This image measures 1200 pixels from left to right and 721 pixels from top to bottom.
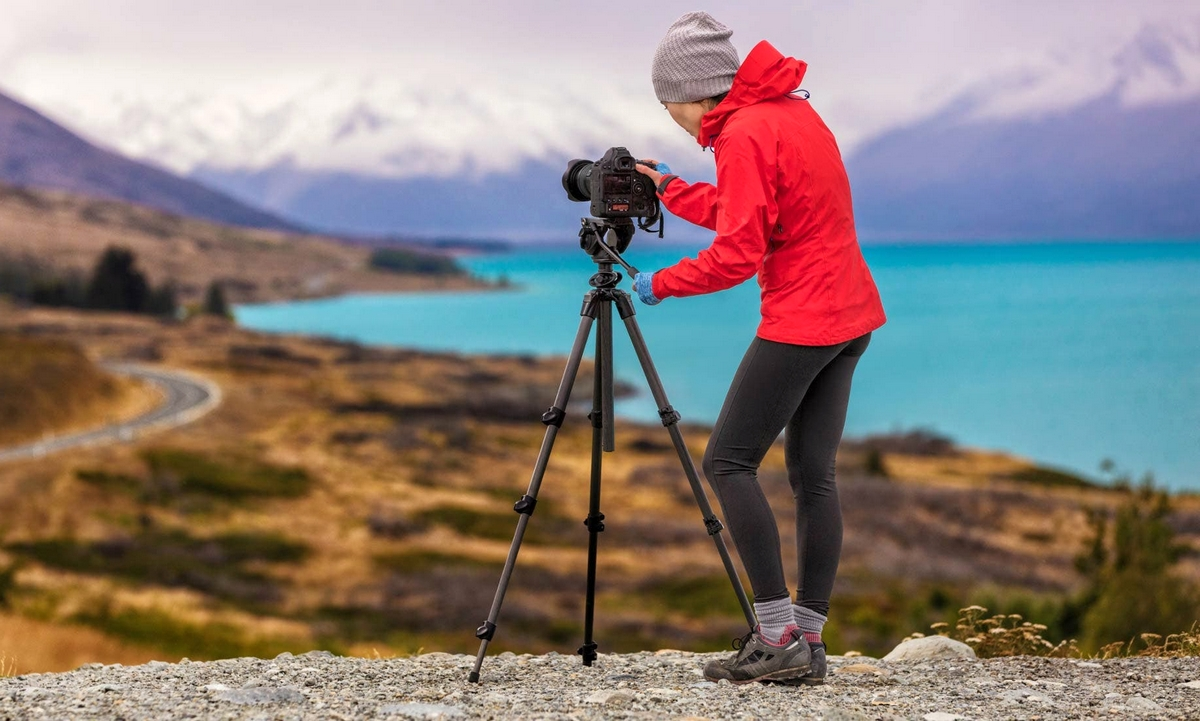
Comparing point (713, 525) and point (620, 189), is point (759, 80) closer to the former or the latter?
point (620, 189)

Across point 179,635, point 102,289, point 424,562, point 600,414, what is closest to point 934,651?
point 600,414

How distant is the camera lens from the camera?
4836 mm

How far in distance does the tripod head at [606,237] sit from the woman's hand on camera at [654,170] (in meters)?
0.22

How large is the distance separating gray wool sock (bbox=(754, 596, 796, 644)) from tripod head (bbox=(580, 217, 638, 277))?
156 cm

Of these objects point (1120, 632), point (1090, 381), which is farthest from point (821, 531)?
point (1090, 381)

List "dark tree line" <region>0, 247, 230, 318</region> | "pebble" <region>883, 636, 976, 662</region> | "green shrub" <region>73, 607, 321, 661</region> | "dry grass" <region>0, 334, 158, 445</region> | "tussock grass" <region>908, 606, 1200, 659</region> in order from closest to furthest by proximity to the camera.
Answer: "pebble" <region>883, 636, 976, 662</region> < "tussock grass" <region>908, 606, 1200, 659</region> < "green shrub" <region>73, 607, 321, 661</region> < "dry grass" <region>0, 334, 158, 445</region> < "dark tree line" <region>0, 247, 230, 318</region>

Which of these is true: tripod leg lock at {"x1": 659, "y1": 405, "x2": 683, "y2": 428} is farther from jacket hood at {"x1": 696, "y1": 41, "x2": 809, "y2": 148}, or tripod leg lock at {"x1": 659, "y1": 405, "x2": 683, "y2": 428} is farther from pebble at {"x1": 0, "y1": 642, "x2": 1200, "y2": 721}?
jacket hood at {"x1": 696, "y1": 41, "x2": 809, "y2": 148}

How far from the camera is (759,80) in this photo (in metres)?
4.16

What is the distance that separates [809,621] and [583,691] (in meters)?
1.03

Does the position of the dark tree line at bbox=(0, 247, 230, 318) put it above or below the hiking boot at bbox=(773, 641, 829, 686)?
above

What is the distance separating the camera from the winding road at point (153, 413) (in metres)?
52.7

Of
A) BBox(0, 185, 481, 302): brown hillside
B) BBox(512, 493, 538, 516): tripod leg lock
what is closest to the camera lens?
BBox(512, 493, 538, 516): tripod leg lock

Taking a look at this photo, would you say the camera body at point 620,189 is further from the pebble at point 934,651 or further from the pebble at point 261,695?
the pebble at point 934,651

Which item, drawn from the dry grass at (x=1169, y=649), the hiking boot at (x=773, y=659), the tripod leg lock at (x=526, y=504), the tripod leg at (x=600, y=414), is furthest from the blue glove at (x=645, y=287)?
the dry grass at (x=1169, y=649)
